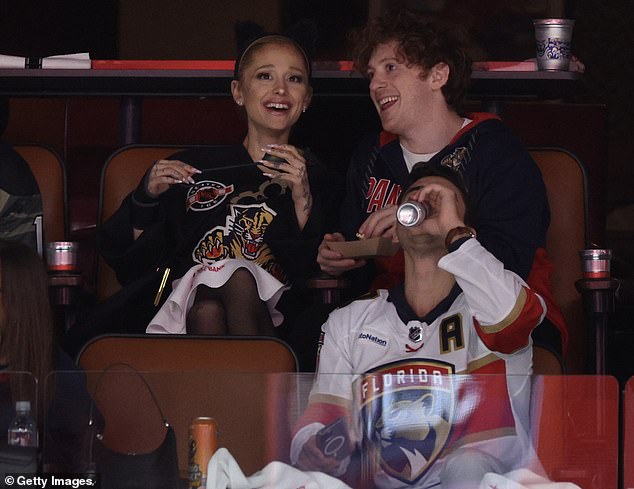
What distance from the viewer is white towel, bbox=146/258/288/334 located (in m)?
2.74

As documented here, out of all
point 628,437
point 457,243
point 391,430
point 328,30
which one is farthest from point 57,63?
point 328,30

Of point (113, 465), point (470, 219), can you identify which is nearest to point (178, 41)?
point (470, 219)

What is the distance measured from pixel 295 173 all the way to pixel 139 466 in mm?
1149

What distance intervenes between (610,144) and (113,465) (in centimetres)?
416

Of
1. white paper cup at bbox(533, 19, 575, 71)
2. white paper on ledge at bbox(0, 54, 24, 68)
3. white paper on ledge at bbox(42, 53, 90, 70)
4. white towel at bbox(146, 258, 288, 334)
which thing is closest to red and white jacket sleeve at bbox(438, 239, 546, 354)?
white towel at bbox(146, 258, 288, 334)

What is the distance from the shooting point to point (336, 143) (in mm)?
3604

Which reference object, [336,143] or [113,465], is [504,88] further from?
[113,465]

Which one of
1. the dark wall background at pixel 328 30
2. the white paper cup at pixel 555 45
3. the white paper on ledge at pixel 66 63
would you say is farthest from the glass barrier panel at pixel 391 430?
the dark wall background at pixel 328 30

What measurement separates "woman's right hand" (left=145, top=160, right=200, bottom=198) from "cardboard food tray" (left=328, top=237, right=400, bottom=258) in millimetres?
409

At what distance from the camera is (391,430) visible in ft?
6.08

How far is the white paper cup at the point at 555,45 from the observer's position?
325cm

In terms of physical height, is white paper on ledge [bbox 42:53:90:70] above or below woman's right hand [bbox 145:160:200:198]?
above

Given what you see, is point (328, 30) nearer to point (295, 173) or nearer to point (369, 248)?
point (295, 173)

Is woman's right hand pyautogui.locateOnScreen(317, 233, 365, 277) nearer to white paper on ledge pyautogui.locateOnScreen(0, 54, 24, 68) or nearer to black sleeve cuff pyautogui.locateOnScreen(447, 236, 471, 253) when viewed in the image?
black sleeve cuff pyautogui.locateOnScreen(447, 236, 471, 253)
